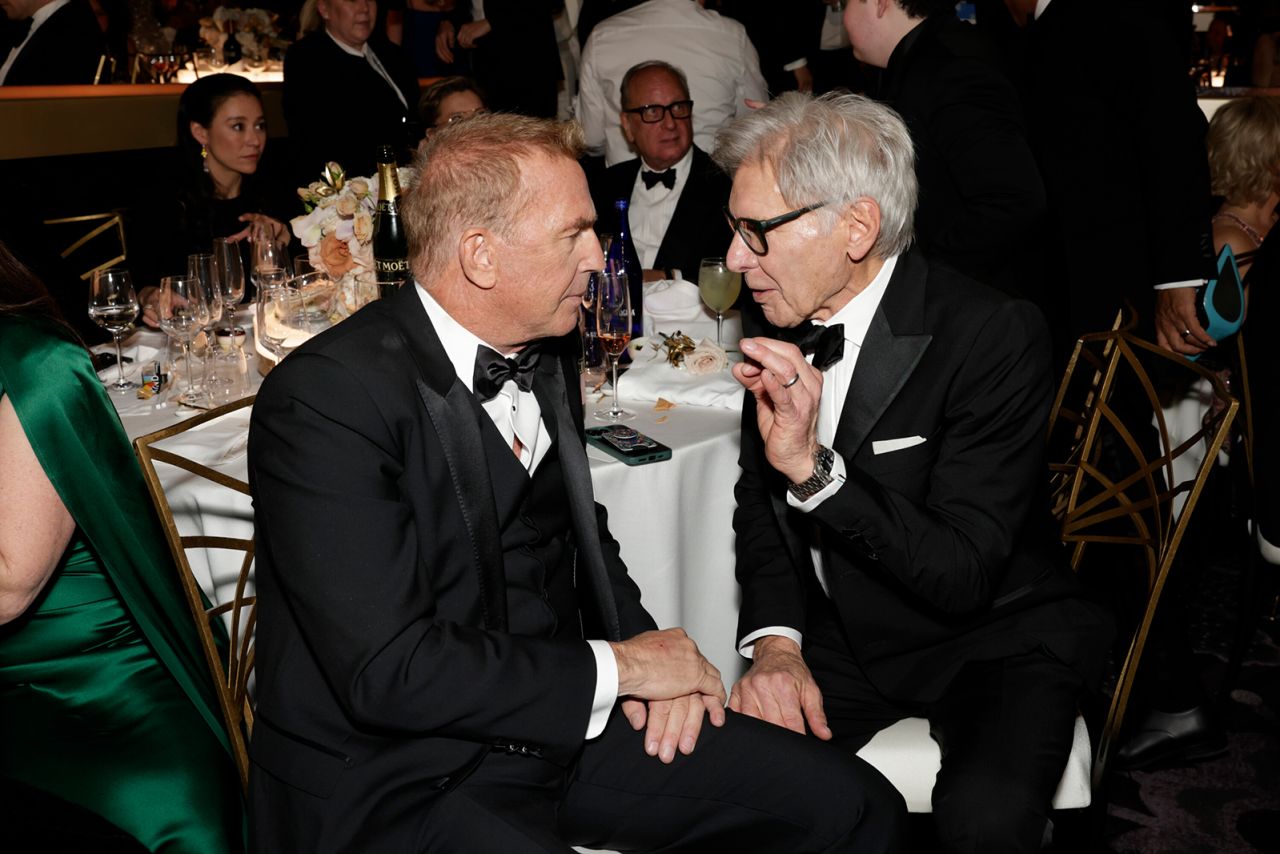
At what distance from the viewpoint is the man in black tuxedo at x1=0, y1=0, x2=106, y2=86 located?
17.9 ft

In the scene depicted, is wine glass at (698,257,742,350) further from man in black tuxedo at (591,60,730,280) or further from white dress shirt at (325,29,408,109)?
white dress shirt at (325,29,408,109)

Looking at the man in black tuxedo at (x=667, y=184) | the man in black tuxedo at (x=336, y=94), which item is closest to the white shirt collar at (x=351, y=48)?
the man in black tuxedo at (x=336, y=94)

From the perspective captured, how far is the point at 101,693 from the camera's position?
176cm

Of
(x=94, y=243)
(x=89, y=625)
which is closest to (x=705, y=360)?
(x=89, y=625)

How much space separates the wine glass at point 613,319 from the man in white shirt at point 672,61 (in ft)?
8.21

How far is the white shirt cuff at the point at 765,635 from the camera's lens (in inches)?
79.0

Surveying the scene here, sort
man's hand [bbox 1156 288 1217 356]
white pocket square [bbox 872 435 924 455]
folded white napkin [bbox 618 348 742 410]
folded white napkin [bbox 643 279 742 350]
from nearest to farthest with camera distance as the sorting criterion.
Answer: white pocket square [bbox 872 435 924 455], folded white napkin [bbox 618 348 742 410], folded white napkin [bbox 643 279 742 350], man's hand [bbox 1156 288 1217 356]

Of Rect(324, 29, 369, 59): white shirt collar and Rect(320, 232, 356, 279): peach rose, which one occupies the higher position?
Rect(324, 29, 369, 59): white shirt collar

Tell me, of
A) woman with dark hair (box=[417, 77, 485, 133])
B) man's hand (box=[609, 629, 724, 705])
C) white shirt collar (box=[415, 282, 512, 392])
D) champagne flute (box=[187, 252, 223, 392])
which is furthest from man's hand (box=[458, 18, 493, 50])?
man's hand (box=[609, 629, 724, 705])

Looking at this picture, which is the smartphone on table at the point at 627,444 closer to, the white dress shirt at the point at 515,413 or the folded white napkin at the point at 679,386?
the folded white napkin at the point at 679,386

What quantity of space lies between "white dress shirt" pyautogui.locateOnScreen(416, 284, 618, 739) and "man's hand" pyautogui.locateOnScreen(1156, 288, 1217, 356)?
228 centimetres

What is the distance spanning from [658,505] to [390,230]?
889 mm

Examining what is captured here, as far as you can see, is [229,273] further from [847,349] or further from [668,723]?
[668,723]

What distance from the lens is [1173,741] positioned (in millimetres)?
2777
